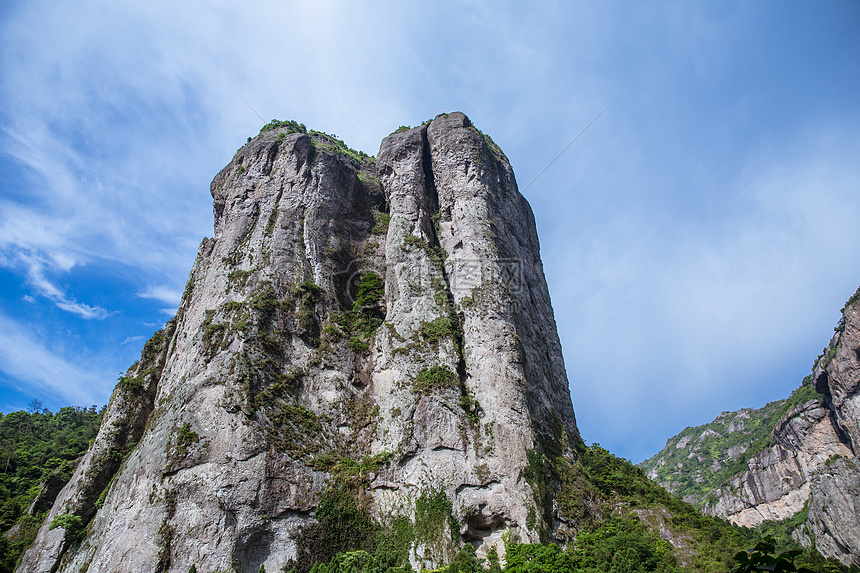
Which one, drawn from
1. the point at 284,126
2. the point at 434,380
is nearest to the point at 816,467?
the point at 434,380

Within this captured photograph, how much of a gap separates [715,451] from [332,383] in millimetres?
126964

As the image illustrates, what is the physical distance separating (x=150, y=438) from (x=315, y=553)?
991 cm

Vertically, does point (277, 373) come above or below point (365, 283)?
below

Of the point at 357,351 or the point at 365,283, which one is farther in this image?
the point at 365,283

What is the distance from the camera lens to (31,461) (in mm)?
41875

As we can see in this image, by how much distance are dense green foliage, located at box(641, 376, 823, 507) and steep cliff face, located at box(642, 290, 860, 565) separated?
0.75 meters

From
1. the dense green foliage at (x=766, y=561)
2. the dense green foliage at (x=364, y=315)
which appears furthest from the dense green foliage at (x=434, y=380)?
the dense green foliage at (x=766, y=561)

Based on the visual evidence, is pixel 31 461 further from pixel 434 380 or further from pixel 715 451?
pixel 715 451

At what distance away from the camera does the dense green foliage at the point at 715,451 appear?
92.6 metres

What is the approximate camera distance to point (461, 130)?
38.3 meters

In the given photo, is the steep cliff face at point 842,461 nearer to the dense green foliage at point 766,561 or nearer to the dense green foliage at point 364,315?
the dense green foliage at point 364,315

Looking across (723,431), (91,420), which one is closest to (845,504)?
(91,420)

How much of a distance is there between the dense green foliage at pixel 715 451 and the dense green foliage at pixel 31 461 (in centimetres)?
9876

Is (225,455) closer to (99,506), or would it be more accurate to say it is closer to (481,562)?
(99,506)
